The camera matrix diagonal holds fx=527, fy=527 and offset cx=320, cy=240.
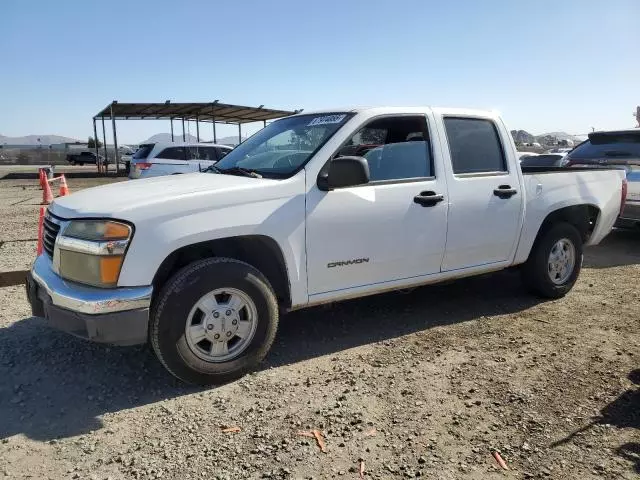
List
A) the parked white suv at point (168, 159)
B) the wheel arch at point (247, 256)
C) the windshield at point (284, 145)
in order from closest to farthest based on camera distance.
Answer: the wheel arch at point (247, 256), the windshield at point (284, 145), the parked white suv at point (168, 159)

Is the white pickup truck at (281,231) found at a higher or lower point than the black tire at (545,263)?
higher

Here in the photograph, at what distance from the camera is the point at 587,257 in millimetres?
7480

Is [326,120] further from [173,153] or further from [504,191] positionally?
[173,153]

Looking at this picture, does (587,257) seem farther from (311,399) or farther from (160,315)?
(160,315)

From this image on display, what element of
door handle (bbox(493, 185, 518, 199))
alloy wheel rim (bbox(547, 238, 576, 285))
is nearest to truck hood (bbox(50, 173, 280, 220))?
door handle (bbox(493, 185, 518, 199))

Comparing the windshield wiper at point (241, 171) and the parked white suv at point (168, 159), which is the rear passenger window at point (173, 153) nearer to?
the parked white suv at point (168, 159)

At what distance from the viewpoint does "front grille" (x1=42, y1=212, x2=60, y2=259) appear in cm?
349

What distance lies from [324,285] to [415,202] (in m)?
0.99

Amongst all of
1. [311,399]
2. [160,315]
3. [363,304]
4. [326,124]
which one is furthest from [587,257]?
[160,315]

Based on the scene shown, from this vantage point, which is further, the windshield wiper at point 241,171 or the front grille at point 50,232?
the windshield wiper at point 241,171

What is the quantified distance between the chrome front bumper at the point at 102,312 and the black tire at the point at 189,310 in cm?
11

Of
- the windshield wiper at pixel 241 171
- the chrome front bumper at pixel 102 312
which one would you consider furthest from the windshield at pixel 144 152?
the chrome front bumper at pixel 102 312

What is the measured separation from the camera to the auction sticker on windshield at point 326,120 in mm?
4105

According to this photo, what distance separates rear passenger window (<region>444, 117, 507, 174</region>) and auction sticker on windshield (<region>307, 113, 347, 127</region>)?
1.00m
